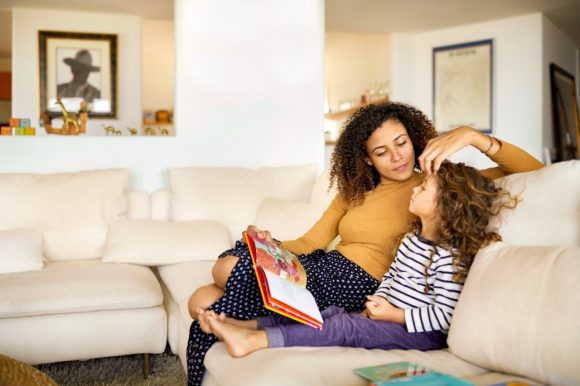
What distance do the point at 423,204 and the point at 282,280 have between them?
0.47 metres

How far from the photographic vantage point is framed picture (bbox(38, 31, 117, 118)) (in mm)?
5582

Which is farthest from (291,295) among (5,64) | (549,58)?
(5,64)

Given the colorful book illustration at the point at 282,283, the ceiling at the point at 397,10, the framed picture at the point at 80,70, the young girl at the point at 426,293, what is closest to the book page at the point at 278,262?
the colorful book illustration at the point at 282,283

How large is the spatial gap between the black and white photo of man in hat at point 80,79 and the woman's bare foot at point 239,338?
463 centimetres

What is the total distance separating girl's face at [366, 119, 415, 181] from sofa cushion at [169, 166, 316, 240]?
1234mm

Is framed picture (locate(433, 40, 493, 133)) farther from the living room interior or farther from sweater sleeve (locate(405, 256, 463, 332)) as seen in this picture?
sweater sleeve (locate(405, 256, 463, 332))

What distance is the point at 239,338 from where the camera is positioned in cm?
155

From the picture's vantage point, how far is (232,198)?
3.26 meters

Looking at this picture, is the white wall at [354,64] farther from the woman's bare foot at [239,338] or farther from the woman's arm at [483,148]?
the woman's bare foot at [239,338]

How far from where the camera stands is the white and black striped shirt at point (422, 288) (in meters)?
1.62

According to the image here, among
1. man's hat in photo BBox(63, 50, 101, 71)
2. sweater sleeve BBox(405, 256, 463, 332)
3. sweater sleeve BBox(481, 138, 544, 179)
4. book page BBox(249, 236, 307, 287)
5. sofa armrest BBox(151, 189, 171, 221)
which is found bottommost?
sweater sleeve BBox(405, 256, 463, 332)

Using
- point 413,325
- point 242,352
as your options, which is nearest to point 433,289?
point 413,325

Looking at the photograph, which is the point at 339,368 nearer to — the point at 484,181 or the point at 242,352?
the point at 242,352

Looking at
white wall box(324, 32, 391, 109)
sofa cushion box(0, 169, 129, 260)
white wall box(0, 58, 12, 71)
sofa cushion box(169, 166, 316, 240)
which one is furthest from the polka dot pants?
white wall box(0, 58, 12, 71)
